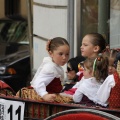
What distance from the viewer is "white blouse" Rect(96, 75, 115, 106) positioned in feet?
16.7

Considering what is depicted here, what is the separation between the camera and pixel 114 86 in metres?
5.05

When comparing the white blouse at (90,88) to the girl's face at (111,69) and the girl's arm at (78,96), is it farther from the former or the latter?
the girl's face at (111,69)

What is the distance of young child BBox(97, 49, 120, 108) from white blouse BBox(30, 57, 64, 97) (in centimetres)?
58

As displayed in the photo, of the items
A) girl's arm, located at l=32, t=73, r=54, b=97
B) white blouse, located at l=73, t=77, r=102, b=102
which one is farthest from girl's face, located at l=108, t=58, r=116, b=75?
girl's arm, located at l=32, t=73, r=54, b=97

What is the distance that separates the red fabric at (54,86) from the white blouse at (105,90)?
1.97 ft

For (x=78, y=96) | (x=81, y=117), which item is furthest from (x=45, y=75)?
(x=81, y=117)

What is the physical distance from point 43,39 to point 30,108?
4.67m

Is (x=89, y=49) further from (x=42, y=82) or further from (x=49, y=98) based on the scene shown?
(x=49, y=98)

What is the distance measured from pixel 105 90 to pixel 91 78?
11.6 inches

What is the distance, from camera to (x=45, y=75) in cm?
560

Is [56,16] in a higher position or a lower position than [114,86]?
higher

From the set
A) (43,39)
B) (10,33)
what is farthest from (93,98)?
(10,33)

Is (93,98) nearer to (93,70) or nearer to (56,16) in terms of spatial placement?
(93,70)

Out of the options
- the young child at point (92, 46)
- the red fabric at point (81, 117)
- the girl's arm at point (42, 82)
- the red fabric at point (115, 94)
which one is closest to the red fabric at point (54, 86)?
the girl's arm at point (42, 82)
